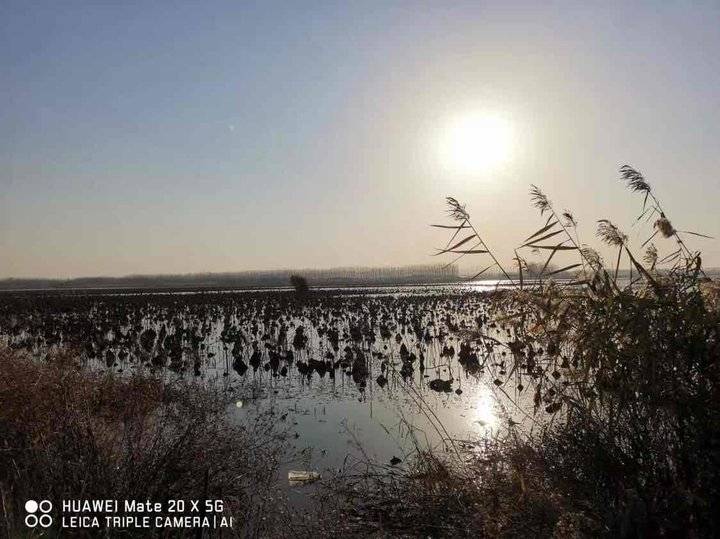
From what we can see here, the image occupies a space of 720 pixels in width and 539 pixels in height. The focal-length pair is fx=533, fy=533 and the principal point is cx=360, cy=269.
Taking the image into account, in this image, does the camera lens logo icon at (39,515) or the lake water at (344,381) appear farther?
the lake water at (344,381)

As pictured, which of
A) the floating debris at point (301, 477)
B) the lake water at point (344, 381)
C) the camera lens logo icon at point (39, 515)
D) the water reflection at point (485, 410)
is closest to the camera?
the camera lens logo icon at point (39, 515)

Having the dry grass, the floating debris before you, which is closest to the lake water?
the floating debris

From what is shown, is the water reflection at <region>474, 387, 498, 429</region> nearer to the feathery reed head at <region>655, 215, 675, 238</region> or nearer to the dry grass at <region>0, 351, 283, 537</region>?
the dry grass at <region>0, 351, 283, 537</region>

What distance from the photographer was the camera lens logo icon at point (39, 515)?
400 cm

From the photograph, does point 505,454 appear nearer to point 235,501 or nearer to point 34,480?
point 235,501

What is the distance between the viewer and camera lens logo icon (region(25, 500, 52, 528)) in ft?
13.1

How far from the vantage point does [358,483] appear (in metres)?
5.90

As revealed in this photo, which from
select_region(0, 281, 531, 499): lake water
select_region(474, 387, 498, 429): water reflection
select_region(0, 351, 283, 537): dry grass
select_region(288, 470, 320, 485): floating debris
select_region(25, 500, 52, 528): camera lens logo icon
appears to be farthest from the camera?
select_region(474, 387, 498, 429): water reflection

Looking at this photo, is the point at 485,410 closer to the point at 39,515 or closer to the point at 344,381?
the point at 344,381

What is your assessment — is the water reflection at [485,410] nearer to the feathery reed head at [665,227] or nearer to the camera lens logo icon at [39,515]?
the feathery reed head at [665,227]

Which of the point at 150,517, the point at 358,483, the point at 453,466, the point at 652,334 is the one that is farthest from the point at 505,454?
the point at 150,517

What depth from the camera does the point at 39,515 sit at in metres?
4.10

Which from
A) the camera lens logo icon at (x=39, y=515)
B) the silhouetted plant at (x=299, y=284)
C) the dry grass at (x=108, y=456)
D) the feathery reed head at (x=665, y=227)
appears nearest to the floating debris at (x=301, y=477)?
the dry grass at (x=108, y=456)

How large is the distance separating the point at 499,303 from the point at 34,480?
4.41m
